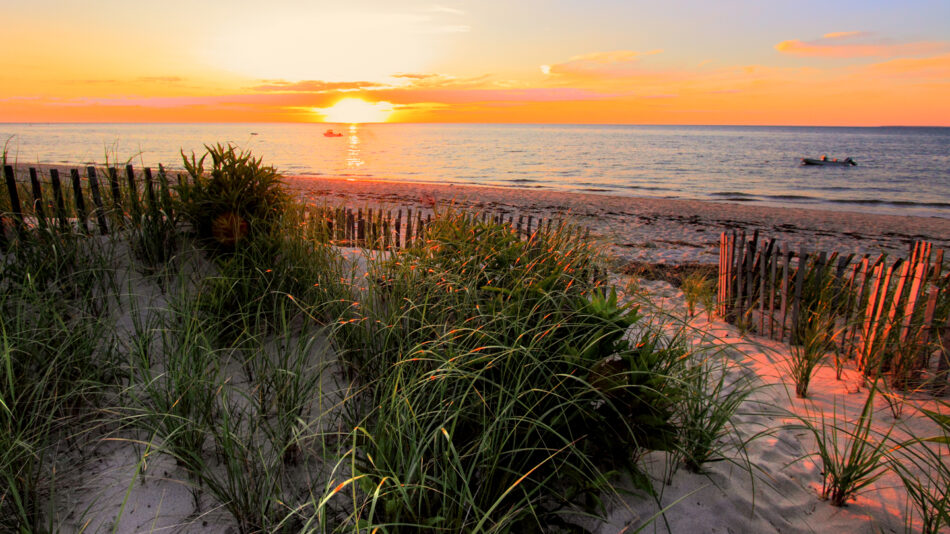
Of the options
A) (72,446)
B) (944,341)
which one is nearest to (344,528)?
(72,446)

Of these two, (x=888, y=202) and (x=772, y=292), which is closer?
(x=772, y=292)

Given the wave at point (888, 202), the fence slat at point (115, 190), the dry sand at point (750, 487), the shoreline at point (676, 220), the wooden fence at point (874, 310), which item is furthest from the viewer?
the wave at point (888, 202)

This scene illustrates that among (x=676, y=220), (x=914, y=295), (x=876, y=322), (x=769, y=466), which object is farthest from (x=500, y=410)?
(x=676, y=220)

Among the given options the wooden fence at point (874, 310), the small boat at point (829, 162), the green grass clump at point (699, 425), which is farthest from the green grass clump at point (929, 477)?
the small boat at point (829, 162)

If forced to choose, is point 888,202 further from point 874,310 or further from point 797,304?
point 874,310

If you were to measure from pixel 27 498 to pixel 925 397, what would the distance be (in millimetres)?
5743

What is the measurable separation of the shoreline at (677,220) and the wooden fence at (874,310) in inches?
128

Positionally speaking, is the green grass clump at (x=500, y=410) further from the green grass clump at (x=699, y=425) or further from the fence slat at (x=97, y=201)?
the fence slat at (x=97, y=201)

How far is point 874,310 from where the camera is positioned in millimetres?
4125

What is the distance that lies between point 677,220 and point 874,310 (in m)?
10.7

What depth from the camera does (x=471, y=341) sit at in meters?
2.67

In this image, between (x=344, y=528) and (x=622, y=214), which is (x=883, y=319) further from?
(x=622, y=214)

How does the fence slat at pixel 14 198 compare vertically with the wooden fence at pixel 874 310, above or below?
above

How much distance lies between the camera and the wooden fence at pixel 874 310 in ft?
12.3
